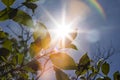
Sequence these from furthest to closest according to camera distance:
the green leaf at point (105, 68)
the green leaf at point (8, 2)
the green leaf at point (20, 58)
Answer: the green leaf at point (105, 68) → the green leaf at point (20, 58) → the green leaf at point (8, 2)

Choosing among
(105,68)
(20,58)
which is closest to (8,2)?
(20,58)

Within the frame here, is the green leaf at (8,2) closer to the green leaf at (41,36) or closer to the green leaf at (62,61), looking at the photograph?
the green leaf at (41,36)

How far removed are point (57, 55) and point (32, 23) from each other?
0.14 metres

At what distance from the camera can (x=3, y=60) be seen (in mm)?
969

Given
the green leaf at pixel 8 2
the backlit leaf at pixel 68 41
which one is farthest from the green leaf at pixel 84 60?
the green leaf at pixel 8 2

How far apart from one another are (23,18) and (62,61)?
0.67 ft

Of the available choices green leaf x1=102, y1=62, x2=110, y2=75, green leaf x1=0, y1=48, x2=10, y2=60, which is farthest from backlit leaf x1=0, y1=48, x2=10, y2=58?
green leaf x1=102, y1=62, x2=110, y2=75

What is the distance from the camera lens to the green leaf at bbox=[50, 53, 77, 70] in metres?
0.79

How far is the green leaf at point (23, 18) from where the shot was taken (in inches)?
30.7

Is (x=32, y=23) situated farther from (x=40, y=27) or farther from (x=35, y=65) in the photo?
(x=35, y=65)

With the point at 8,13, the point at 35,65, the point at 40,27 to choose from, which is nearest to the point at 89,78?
the point at 35,65

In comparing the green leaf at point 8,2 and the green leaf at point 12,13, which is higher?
the green leaf at point 8,2

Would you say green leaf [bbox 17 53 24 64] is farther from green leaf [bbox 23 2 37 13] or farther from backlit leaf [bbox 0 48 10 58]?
green leaf [bbox 23 2 37 13]

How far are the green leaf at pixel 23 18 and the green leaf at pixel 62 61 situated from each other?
0.14m
